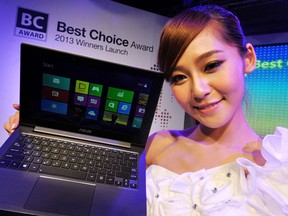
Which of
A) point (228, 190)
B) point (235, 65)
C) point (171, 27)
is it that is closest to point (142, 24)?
point (171, 27)

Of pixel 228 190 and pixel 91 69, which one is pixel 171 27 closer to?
pixel 91 69

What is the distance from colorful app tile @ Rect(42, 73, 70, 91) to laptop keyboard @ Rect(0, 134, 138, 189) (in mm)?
155

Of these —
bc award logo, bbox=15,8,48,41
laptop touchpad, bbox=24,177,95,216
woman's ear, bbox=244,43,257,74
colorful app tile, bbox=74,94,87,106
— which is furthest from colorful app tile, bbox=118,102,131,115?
bc award logo, bbox=15,8,48,41

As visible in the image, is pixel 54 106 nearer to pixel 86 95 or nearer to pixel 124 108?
pixel 86 95

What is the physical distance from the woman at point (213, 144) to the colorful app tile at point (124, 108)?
181mm

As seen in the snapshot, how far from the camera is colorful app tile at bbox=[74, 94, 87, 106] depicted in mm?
805

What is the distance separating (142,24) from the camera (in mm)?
2082

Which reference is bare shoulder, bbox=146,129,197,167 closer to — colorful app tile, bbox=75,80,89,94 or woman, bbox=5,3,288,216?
woman, bbox=5,3,288,216

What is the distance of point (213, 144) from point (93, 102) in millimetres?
462

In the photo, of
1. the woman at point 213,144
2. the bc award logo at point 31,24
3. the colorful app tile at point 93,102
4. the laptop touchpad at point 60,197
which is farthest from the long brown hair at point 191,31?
the bc award logo at point 31,24

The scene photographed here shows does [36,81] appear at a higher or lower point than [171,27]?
lower

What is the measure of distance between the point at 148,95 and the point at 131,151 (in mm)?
173

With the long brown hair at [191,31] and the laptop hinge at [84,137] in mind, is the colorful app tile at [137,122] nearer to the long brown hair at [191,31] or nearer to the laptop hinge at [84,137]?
the laptop hinge at [84,137]

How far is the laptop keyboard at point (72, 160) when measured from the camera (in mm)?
680
